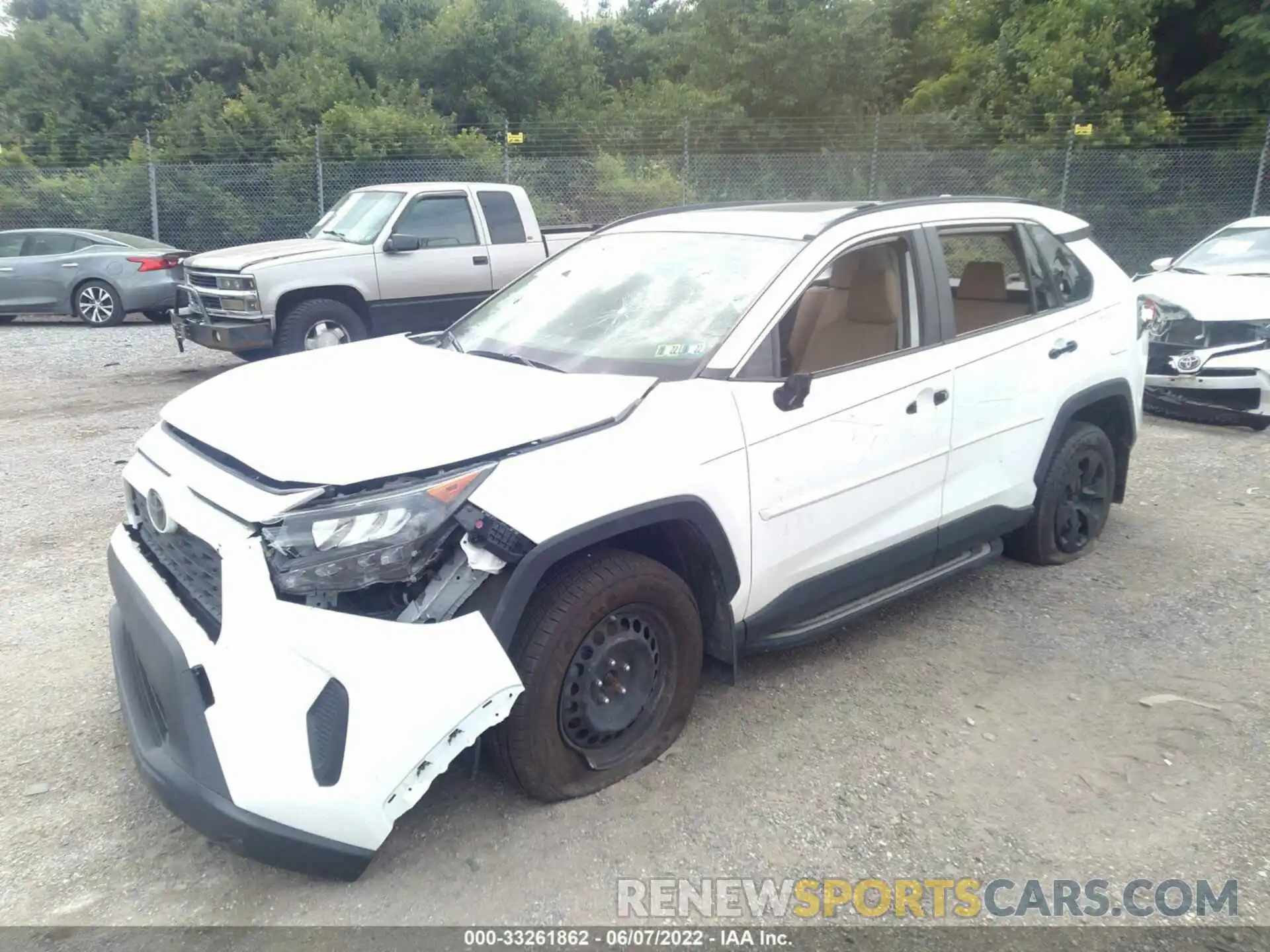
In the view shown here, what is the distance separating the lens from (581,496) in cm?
298

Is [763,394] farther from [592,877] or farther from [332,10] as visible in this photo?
[332,10]

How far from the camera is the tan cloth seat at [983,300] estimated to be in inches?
176

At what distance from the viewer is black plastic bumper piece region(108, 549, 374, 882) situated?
2.58m

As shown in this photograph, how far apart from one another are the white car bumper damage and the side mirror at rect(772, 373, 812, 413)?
4.41ft

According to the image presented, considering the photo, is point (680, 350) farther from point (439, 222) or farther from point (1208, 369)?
point (439, 222)

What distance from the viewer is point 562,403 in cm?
323

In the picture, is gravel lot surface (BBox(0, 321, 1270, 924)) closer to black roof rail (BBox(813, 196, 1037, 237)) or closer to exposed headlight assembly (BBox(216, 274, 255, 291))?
black roof rail (BBox(813, 196, 1037, 237))

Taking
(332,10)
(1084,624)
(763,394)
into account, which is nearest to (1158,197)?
→ (1084,624)

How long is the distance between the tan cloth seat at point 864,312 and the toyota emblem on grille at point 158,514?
7.76 ft

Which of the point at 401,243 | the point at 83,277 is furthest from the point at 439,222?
→ the point at 83,277

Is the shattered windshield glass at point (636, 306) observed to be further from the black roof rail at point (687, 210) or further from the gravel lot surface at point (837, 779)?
the gravel lot surface at point (837, 779)

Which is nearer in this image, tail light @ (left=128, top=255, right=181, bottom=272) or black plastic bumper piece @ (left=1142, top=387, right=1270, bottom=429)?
black plastic bumper piece @ (left=1142, top=387, right=1270, bottom=429)

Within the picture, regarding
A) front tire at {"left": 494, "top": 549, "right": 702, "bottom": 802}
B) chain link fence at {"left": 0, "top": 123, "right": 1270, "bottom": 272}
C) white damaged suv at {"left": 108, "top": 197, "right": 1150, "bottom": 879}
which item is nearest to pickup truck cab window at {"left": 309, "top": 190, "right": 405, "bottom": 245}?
white damaged suv at {"left": 108, "top": 197, "right": 1150, "bottom": 879}

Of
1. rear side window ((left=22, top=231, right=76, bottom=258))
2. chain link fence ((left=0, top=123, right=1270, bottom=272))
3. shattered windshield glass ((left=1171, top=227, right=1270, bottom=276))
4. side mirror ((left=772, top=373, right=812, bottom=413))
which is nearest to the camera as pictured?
side mirror ((left=772, top=373, right=812, bottom=413))
